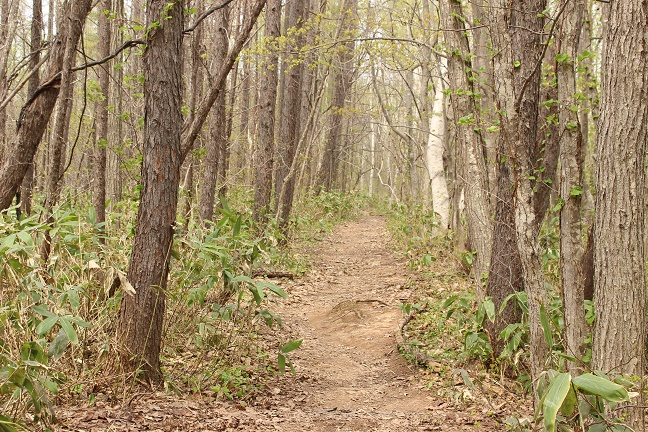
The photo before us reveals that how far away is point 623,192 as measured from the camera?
11.0 ft

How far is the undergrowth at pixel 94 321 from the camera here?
3248 millimetres

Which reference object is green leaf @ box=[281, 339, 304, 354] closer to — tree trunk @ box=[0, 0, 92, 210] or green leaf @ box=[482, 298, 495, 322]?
green leaf @ box=[482, 298, 495, 322]

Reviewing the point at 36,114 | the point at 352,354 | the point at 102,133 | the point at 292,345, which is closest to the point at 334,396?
the point at 292,345

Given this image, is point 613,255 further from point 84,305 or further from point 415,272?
point 415,272

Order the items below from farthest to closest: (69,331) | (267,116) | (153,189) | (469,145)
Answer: (267,116)
(469,145)
(153,189)
(69,331)

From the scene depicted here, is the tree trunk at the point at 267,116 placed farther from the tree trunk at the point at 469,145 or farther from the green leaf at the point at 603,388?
the green leaf at the point at 603,388

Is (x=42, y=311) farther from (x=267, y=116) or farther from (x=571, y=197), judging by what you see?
(x=267, y=116)

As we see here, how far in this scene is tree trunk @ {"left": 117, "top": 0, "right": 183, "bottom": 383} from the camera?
408 cm

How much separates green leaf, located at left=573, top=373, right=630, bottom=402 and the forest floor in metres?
2.09

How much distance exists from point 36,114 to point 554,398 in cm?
459

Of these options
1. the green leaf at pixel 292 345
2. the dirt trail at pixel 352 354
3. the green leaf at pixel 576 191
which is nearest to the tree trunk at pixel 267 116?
the dirt trail at pixel 352 354

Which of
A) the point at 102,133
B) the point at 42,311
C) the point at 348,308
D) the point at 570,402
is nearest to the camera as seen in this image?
the point at 570,402

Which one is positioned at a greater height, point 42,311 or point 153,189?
point 153,189

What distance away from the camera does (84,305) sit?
14.1 ft
